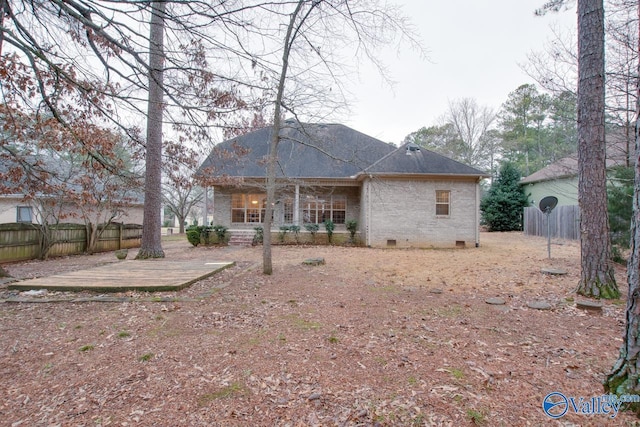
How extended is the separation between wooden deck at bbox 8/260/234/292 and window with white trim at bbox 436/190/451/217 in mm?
9797

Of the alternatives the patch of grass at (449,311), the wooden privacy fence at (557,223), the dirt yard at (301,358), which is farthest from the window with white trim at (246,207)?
the wooden privacy fence at (557,223)

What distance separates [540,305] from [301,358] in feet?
12.6

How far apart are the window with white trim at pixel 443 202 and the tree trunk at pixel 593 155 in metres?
8.03

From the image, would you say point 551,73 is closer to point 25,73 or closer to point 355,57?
point 355,57

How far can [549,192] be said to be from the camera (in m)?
19.9

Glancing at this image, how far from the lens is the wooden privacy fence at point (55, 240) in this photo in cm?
899

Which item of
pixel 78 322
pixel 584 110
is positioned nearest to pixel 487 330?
pixel 584 110

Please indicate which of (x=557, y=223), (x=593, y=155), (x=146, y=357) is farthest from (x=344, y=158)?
(x=557, y=223)

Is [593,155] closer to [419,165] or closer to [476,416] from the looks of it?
[476,416]

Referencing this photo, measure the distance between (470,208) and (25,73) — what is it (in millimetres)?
13941

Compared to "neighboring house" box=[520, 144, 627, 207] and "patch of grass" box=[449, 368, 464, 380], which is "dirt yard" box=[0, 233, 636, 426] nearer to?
"patch of grass" box=[449, 368, 464, 380]

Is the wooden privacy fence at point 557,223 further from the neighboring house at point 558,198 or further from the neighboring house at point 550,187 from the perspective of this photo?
the neighboring house at point 550,187

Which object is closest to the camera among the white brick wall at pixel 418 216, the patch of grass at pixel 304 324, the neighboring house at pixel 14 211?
the patch of grass at pixel 304 324

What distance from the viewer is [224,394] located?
7.57ft
